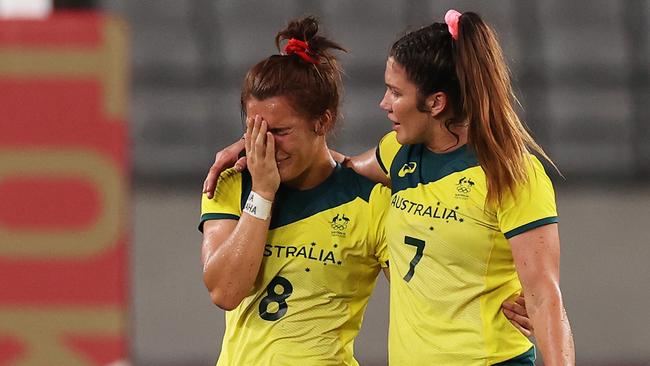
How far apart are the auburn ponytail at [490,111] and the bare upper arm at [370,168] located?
1.00 feet

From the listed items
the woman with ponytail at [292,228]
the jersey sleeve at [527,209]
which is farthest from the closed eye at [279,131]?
the jersey sleeve at [527,209]

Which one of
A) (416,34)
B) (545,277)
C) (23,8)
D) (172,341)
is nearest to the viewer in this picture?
(545,277)

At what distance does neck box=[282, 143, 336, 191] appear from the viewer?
2707mm

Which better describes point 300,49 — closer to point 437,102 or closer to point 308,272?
point 437,102

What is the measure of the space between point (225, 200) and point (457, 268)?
21.7 inches

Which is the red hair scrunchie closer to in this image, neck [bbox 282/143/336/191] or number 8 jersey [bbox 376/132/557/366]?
neck [bbox 282/143/336/191]

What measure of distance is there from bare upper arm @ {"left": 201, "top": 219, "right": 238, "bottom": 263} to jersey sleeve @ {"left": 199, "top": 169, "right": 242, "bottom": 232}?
12mm

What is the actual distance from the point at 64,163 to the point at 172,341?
11.2ft

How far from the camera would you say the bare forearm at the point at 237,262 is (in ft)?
8.29


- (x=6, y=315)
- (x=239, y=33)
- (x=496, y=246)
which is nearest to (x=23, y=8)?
(x=239, y=33)

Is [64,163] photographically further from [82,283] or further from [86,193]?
[82,283]

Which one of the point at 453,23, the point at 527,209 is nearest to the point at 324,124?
the point at 453,23

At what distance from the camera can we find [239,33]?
598cm

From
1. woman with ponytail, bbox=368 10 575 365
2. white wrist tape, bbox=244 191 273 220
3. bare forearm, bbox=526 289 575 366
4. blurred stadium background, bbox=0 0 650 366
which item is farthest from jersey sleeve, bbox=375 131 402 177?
blurred stadium background, bbox=0 0 650 366
